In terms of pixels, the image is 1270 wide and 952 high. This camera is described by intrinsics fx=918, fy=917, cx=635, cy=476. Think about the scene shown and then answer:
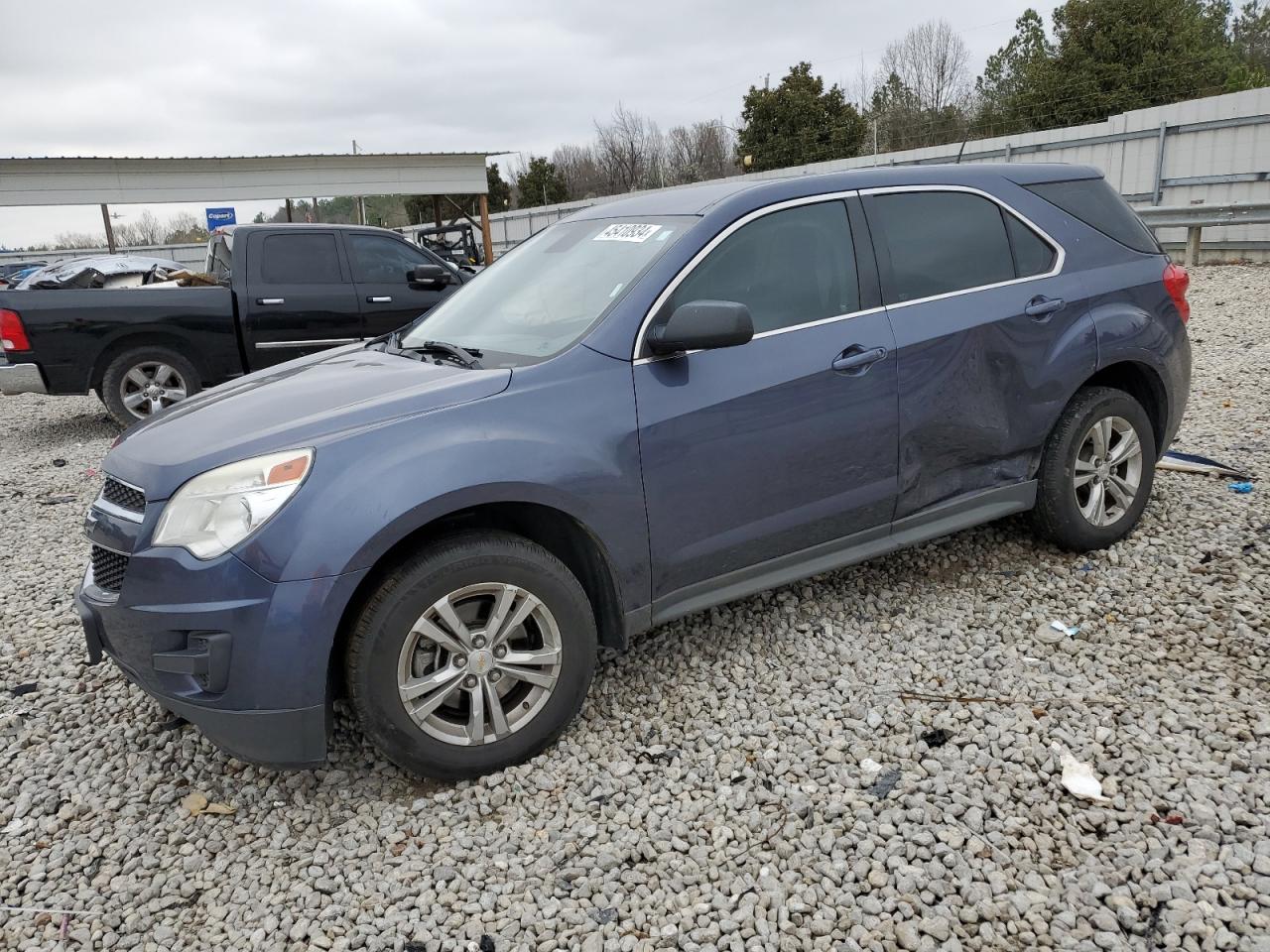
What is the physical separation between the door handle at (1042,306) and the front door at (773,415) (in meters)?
0.80

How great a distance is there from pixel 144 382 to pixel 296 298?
5.23ft

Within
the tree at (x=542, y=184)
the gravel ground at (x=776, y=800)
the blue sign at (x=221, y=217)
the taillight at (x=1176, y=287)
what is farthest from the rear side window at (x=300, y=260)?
the tree at (x=542, y=184)

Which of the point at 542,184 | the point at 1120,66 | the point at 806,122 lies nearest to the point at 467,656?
the point at 1120,66

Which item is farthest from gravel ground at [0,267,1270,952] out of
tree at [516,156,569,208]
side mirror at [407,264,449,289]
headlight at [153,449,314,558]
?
tree at [516,156,569,208]

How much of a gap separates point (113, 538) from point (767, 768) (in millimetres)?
2203

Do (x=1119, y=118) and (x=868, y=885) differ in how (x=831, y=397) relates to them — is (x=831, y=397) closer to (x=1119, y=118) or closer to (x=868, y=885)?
(x=868, y=885)

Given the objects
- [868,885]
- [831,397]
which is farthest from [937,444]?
[868,885]

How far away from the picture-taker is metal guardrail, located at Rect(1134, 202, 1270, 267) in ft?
41.0

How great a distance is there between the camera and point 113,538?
284 centimetres

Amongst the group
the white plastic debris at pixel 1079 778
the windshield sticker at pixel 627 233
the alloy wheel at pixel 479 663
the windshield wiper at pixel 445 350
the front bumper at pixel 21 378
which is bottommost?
the white plastic debris at pixel 1079 778

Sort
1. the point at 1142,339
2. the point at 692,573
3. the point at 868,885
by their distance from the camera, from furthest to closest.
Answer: the point at 1142,339
the point at 692,573
the point at 868,885

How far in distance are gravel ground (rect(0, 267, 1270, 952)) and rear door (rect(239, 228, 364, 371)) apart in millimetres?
5096

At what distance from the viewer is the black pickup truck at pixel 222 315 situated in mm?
8258

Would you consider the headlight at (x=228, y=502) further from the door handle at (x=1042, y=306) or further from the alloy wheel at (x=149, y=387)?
the alloy wheel at (x=149, y=387)
